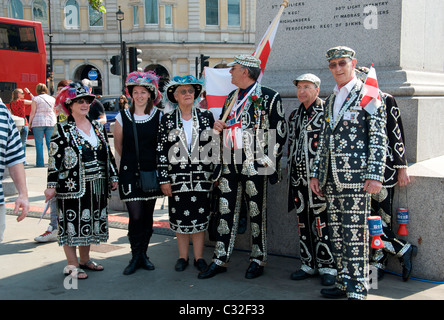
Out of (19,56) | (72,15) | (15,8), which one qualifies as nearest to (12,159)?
(19,56)

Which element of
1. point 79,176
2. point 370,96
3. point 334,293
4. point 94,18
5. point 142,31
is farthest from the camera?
point 94,18

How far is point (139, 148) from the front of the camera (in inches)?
187

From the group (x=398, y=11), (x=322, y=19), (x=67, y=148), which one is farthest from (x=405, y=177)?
(x=67, y=148)

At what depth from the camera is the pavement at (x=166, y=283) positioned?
402 cm

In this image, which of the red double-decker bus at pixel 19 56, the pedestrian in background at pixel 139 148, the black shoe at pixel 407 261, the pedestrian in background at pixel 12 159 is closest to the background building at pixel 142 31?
the red double-decker bus at pixel 19 56

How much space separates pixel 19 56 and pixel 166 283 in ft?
57.4

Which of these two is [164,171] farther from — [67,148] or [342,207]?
[342,207]

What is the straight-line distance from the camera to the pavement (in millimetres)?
4016

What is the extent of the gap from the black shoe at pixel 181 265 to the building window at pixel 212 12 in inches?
1323

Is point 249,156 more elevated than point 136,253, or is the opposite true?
point 249,156

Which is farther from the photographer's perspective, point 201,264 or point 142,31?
point 142,31

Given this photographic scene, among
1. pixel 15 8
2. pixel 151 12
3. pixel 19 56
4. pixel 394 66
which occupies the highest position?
pixel 15 8

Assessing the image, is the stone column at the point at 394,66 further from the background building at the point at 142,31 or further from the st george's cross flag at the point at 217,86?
the background building at the point at 142,31

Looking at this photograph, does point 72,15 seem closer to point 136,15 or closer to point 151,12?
point 136,15
